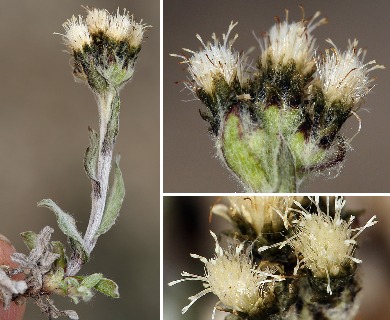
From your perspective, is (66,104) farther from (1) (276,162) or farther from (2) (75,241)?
(1) (276,162)

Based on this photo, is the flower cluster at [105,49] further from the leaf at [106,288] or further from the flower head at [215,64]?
the leaf at [106,288]

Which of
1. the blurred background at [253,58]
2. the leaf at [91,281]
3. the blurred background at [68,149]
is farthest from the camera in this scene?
the blurred background at [68,149]

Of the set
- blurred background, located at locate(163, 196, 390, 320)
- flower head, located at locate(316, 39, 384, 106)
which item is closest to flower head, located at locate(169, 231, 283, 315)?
blurred background, located at locate(163, 196, 390, 320)

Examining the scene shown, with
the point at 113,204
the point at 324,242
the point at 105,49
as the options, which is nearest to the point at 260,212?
the point at 324,242

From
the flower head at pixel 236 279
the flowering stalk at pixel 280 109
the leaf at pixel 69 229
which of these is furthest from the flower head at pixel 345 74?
the leaf at pixel 69 229

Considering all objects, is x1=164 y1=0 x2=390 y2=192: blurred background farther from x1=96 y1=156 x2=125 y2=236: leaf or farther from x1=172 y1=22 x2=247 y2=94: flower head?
x1=96 y1=156 x2=125 y2=236: leaf

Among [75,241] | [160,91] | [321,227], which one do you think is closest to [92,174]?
[75,241]

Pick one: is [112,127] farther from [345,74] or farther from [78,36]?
[345,74]
